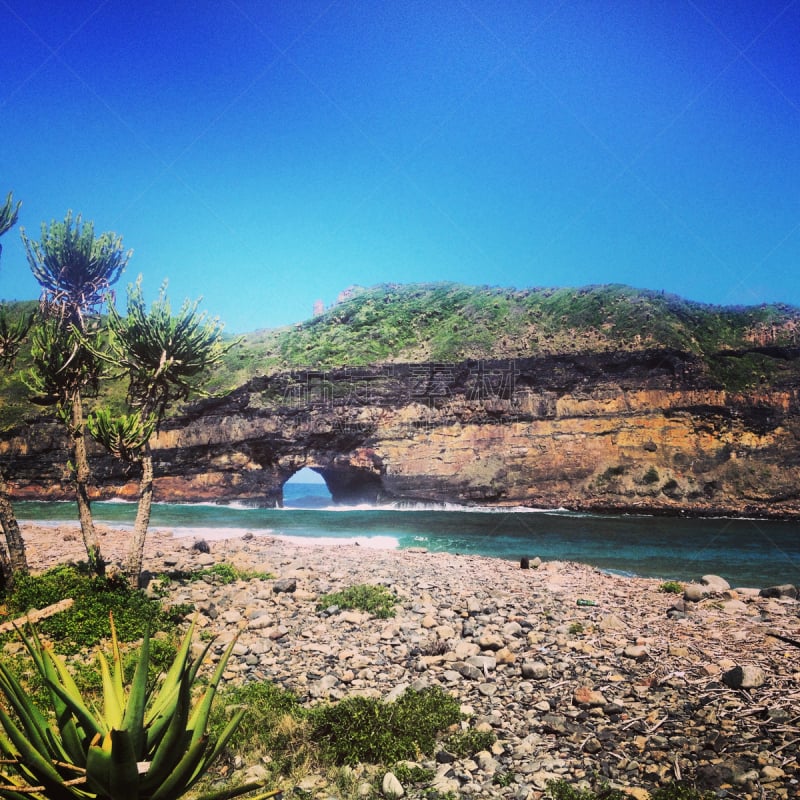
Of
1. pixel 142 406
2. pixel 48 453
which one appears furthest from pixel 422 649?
pixel 48 453

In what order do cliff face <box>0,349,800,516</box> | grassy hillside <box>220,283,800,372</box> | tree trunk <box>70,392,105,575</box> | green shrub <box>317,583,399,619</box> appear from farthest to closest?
grassy hillside <box>220,283,800,372</box> < cliff face <box>0,349,800,516</box> < tree trunk <box>70,392,105,575</box> < green shrub <box>317,583,399,619</box>

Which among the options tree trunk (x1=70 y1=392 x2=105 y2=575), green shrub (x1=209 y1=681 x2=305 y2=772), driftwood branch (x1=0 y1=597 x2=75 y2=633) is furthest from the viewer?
tree trunk (x1=70 y1=392 x2=105 y2=575)

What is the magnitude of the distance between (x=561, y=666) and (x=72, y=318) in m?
12.0

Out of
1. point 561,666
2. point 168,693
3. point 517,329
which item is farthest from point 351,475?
point 168,693

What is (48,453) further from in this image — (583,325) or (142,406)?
(583,325)

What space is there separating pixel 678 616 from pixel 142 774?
29.0ft

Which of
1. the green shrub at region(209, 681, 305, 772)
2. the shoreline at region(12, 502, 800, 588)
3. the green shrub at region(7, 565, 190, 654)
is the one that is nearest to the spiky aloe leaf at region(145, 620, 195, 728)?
the green shrub at region(209, 681, 305, 772)

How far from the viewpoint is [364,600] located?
952 centimetres

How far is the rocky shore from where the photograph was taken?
4379 mm

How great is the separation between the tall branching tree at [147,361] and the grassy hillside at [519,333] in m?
44.9

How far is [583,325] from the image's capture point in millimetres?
56969

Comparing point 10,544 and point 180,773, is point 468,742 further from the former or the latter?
point 10,544

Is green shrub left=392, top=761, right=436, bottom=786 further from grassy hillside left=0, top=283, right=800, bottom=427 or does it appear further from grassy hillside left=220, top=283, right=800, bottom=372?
grassy hillside left=220, top=283, right=800, bottom=372

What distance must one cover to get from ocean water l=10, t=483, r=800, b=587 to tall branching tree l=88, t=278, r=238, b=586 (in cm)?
1406
